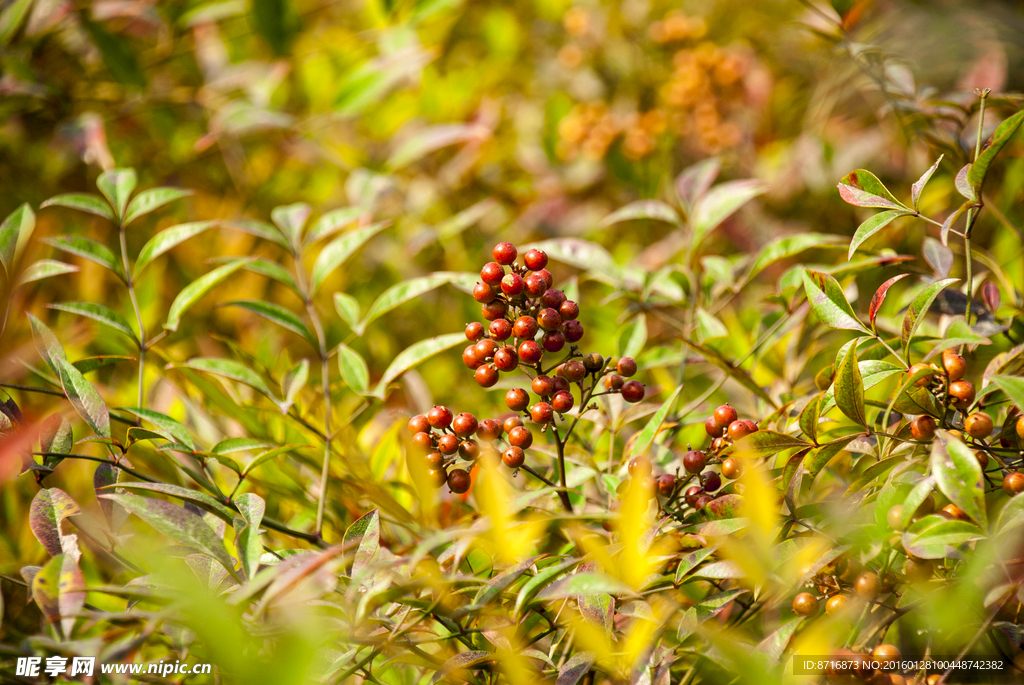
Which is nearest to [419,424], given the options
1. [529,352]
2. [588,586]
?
[529,352]

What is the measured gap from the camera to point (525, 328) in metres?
0.57

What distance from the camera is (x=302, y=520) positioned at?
2.53ft

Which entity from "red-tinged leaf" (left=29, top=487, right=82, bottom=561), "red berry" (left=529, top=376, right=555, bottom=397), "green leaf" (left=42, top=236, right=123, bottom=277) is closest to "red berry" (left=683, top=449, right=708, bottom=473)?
"red berry" (left=529, top=376, right=555, bottom=397)

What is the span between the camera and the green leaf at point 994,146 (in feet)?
1.69

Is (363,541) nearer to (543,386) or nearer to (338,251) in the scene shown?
(543,386)

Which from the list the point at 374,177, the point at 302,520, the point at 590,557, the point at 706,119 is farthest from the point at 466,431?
the point at 706,119

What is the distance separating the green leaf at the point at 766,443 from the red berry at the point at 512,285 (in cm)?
23

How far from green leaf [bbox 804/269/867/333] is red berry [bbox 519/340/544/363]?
0.25 m

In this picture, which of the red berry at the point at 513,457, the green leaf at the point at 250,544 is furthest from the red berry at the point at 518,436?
the green leaf at the point at 250,544

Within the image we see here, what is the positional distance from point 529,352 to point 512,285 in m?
0.06

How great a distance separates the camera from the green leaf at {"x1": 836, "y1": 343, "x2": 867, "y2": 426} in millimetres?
523

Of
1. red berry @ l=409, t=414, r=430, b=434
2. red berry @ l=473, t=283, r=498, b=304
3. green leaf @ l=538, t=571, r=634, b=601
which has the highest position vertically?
red berry @ l=473, t=283, r=498, b=304

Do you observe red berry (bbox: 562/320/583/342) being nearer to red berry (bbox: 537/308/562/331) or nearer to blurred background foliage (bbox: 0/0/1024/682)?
red berry (bbox: 537/308/562/331)

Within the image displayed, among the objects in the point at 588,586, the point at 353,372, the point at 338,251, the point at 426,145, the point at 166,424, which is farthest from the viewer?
the point at 426,145
